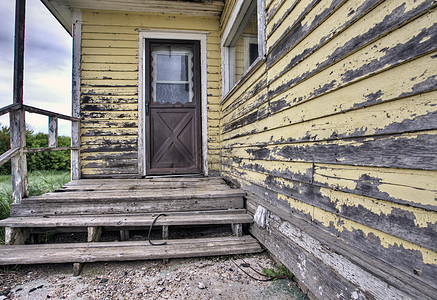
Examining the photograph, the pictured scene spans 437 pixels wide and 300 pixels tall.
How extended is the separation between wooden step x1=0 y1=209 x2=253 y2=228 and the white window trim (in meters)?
1.40

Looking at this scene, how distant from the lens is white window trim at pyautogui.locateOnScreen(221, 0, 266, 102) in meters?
1.91

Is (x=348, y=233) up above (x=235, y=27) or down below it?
below

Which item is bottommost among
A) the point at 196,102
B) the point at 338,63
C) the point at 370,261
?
the point at 370,261

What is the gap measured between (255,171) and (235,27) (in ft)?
6.64

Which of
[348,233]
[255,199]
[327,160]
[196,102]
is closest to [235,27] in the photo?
[196,102]

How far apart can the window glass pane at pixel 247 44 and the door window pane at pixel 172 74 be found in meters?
0.79

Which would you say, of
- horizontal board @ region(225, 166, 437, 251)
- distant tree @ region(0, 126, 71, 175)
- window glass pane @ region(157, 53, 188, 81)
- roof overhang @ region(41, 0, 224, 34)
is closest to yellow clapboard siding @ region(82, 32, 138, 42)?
roof overhang @ region(41, 0, 224, 34)

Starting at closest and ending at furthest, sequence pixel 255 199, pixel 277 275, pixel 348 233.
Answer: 1. pixel 348 233
2. pixel 277 275
3. pixel 255 199

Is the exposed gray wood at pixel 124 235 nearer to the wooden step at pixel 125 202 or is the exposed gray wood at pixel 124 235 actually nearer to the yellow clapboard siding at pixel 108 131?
the wooden step at pixel 125 202

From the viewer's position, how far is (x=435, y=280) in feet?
2.23

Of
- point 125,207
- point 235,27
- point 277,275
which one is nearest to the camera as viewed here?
point 277,275

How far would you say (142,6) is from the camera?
3.42 meters

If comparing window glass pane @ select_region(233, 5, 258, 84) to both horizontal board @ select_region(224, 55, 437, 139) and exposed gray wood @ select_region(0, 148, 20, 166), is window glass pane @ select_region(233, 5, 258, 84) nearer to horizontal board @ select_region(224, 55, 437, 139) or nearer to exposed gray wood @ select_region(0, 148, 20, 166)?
horizontal board @ select_region(224, 55, 437, 139)

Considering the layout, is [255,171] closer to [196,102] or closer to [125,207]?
[125,207]
